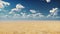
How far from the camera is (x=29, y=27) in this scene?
90 centimetres

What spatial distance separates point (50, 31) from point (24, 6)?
36cm

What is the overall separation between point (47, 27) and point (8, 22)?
0.39 m

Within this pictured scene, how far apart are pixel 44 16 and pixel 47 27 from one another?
Result: 0.38 ft

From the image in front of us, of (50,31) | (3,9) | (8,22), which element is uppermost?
(3,9)

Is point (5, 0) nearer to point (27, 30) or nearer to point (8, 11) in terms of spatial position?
point (8, 11)

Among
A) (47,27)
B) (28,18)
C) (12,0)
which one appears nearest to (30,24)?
(28,18)

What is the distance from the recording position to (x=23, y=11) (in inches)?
35.6

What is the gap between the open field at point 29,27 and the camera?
2.93ft

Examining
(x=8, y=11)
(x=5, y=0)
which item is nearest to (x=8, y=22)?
(x=8, y=11)

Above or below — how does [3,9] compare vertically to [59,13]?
above

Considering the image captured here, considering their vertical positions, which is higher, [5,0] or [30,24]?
[5,0]

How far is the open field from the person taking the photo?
89 cm

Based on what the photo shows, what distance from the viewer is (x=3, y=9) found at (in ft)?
2.94

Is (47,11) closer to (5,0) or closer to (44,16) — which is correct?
(44,16)
